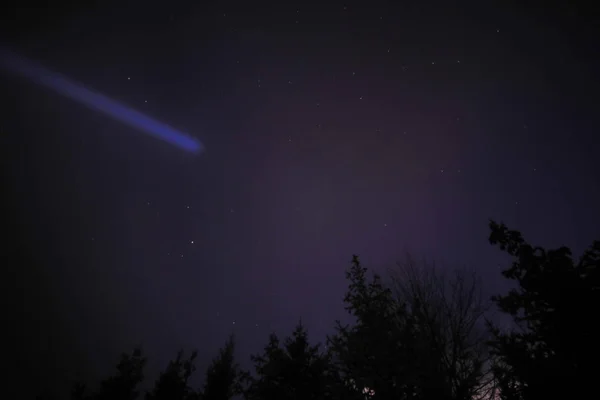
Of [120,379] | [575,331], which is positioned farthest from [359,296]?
[120,379]

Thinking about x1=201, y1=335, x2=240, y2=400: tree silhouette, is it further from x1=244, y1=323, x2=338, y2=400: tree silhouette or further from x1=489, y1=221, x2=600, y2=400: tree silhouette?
x1=489, y1=221, x2=600, y2=400: tree silhouette

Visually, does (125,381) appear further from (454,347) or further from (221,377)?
(454,347)

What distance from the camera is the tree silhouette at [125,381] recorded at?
53.5 feet

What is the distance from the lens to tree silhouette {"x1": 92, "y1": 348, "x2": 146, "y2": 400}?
16.3m

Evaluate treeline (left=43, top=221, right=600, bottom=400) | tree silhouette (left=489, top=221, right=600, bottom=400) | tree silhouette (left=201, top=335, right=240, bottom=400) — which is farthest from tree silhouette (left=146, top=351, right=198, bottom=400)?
tree silhouette (left=489, top=221, right=600, bottom=400)

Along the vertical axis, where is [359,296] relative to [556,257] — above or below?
above

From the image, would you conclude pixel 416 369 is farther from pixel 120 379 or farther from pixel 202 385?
pixel 120 379

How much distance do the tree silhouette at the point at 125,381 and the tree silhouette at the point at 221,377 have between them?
4.70 metres

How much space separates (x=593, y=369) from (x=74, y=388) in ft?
86.5

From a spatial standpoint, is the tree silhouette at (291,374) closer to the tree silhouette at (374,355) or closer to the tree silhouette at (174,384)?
the tree silhouette at (374,355)

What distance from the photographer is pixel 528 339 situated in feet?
17.5

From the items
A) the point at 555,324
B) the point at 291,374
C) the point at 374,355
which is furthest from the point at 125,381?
the point at 555,324

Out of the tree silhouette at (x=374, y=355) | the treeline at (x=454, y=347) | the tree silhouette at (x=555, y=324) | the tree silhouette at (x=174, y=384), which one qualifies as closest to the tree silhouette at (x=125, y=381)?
the tree silhouette at (x=174, y=384)

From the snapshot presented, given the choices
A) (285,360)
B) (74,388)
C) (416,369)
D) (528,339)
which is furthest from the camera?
(74,388)
